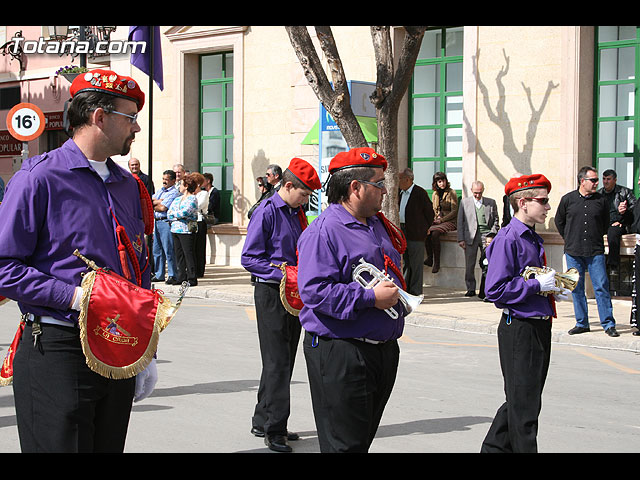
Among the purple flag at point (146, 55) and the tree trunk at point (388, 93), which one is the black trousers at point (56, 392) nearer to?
the tree trunk at point (388, 93)

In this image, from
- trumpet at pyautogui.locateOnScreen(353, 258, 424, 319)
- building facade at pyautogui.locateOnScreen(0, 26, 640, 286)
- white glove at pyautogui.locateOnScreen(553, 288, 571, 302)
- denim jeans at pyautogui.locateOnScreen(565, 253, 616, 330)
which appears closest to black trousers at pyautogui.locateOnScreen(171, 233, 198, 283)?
building facade at pyautogui.locateOnScreen(0, 26, 640, 286)

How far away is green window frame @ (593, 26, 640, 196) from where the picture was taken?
15109mm

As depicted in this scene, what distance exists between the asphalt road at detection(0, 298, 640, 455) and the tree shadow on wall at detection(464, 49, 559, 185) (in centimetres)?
526

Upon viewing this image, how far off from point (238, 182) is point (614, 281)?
352 inches

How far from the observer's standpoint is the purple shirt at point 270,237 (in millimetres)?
6582

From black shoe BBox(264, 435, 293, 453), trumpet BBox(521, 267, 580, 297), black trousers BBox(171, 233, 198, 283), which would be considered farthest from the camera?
black trousers BBox(171, 233, 198, 283)

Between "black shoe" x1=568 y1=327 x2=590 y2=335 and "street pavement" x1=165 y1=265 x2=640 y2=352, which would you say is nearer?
"street pavement" x1=165 y1=265 x2=640 y2=352

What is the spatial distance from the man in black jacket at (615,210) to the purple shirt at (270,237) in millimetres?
8290

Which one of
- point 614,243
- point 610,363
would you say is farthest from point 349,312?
point 614,243

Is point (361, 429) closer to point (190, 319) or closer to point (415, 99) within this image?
point (190, 319)

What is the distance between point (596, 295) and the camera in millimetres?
11641

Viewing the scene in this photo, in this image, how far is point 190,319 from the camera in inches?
498

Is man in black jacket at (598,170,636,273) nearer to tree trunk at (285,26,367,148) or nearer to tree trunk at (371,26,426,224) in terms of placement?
tree trunk at (371,26,426,224)
